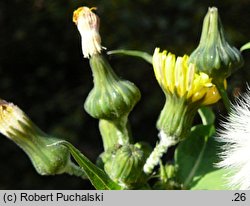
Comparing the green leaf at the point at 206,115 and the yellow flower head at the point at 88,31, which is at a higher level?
the yellow flower head at the point at 88,31

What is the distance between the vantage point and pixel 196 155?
4.28 feet

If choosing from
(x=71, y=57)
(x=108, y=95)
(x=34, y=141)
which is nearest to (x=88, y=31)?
(x=108, y=95)

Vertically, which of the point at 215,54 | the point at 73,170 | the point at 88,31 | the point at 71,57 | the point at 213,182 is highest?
the point at 71,57

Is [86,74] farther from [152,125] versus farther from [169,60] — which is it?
[169,60]

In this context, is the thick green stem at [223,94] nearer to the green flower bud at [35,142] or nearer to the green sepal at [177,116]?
the green sepal at [177,116]

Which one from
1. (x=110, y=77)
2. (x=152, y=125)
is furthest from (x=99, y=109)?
(x=152, y=125)

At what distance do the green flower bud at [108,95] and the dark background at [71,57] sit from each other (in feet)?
6.72

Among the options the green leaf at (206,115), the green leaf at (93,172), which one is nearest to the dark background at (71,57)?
the green leaf at (206,115)

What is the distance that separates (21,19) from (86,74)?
1.57ft

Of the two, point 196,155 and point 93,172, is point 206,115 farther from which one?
Result: point 93,172

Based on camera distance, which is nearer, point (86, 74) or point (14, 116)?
point (14, 116)

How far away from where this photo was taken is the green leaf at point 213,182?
114cm

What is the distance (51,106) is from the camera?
3398 mm

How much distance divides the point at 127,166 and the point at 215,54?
10.5 inches
